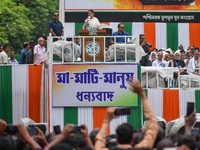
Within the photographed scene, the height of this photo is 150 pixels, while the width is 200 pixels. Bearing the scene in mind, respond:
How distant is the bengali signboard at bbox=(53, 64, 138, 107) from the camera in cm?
1547

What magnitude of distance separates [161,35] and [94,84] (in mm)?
11195

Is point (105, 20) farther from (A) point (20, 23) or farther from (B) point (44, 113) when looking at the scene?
(A) point (20, 23)

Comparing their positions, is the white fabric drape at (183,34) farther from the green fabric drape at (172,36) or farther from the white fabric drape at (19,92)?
the white fabric drape at (19,92)

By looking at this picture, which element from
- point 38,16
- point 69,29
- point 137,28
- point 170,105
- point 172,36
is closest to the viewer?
point 170,105

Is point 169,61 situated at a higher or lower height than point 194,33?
lower

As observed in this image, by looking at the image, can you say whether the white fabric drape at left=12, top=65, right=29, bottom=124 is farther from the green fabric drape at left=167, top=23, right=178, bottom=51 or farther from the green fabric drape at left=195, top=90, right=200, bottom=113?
the green fabric drape at left=167, top=23, right=178, bottom=51

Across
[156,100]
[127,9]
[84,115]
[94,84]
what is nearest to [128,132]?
[94,84]

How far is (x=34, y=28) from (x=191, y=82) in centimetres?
2470

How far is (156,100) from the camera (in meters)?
17.1

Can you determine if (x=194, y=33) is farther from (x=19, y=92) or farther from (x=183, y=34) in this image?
(x=19, y=92)

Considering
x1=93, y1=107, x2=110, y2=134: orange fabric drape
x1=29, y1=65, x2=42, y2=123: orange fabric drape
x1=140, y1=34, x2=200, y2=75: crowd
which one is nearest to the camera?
x1=93, y1=107, x2=110, y2=134: orange fabric drape

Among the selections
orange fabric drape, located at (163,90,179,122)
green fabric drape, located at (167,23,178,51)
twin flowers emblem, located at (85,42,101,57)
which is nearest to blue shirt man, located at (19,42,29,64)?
twin flowers emblem, located at (85,42,101,57)

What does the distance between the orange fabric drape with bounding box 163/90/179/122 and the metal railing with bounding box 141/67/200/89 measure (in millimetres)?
222

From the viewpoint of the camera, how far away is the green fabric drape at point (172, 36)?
84.2ft
